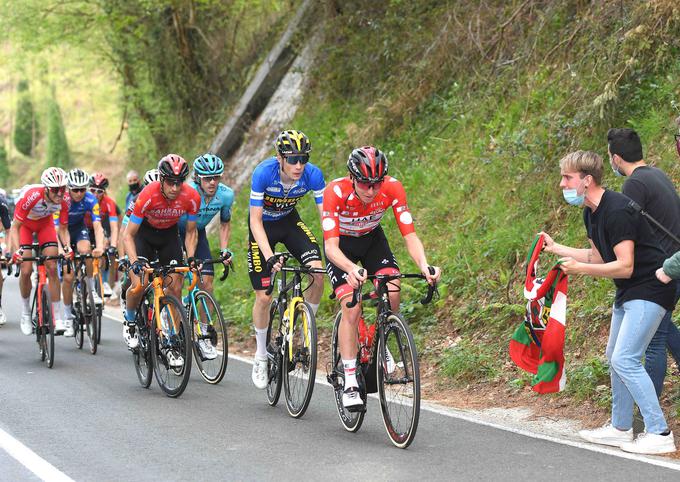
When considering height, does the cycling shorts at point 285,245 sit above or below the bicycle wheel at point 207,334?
above

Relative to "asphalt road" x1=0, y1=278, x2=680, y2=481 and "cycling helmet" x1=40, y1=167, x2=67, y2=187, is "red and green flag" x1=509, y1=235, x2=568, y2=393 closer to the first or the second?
"asphalt road" x1=0, y1=278, x2=680, y2=481

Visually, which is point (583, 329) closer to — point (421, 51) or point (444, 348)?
point (444, 348)

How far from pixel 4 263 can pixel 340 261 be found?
6600 mm

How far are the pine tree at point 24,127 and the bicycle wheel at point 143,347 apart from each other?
6583 cm

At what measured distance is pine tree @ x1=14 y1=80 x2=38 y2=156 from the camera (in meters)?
72.2

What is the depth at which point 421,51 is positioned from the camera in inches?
706

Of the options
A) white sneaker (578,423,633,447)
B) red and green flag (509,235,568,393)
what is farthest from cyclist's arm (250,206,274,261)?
white sneaker (578,423,633,447)

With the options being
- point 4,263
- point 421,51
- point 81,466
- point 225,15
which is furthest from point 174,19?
point 81,466

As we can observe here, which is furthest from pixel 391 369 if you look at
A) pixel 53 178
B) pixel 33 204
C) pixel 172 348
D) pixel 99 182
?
pixel 99 182

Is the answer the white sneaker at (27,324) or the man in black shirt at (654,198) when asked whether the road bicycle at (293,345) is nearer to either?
the man in black shirt at (654,198)

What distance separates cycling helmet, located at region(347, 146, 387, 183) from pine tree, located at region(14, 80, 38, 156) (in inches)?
2713

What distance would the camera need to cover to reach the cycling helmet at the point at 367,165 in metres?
7.20

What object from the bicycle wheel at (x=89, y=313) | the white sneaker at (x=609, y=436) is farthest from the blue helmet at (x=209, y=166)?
the white sneaker at (x=609, y=436)

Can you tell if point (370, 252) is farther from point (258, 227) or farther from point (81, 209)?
point (81, 209)
